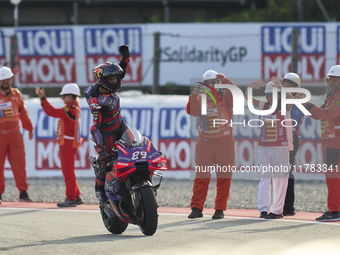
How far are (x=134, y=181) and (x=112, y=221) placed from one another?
79 cm

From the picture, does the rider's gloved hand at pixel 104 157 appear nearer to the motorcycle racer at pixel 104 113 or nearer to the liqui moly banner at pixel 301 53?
the motorcycle racer at pixel 104 113

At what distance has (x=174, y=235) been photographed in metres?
6.91

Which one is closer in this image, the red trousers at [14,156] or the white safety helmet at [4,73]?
the white safety helmet at [4,73]

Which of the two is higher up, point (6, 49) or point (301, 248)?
point (6, 49)

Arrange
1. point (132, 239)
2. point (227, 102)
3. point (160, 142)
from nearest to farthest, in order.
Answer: point (132, 239) < point (227, 102) < point (160, 142)

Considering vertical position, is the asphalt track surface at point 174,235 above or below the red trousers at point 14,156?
below

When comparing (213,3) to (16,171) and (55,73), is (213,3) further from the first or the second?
(16,171)

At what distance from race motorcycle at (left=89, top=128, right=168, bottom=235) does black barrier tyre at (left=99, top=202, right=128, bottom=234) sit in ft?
0.63

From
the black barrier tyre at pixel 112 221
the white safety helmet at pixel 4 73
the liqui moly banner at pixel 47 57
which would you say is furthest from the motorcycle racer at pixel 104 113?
the liqui moly banner at pixel 47 57

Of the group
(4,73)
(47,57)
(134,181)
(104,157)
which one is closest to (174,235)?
(134,181)

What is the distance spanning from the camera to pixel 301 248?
6066 mm

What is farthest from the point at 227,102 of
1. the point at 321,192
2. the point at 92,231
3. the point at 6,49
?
the point at 6,49

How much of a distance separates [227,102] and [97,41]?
9485mm

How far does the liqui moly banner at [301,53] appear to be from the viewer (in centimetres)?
Answer: 1619
